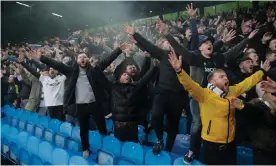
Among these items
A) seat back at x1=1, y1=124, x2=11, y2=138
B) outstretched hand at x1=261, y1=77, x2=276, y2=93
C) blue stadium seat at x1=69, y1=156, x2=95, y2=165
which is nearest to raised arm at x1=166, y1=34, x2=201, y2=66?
outstretched hand at x1=261, y1=77, x2=276, y2=93

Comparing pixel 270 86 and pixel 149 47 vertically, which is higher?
pixel 149 47

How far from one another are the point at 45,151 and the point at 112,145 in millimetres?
1002

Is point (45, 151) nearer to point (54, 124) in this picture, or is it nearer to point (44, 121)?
point (54, 124)

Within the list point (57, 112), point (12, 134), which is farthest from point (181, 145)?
point (12, 134)

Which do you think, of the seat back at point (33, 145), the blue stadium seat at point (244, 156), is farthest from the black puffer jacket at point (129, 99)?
the seat back at point (33, 145)

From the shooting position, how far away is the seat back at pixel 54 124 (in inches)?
188

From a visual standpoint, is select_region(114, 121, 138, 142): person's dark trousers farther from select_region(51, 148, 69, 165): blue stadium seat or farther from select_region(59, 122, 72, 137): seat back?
select_region(59, 122, 72, 137): seat back

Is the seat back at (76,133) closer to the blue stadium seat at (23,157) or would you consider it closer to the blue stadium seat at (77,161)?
the blue stadium seat at (23,157)

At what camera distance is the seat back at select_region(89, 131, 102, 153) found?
148 inches

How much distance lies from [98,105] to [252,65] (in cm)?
164

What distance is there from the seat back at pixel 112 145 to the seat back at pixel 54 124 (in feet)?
4.48

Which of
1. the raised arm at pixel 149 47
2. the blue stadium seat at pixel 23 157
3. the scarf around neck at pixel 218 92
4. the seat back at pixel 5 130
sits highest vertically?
the raised arm at pixel 149 47

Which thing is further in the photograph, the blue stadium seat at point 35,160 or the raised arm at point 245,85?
the blue stadium seat at point 35,160

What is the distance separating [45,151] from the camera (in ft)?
13.1
